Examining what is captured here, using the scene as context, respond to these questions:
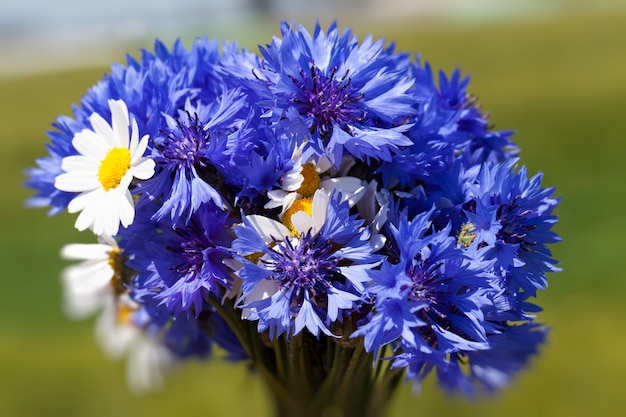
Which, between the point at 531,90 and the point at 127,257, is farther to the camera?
the point at 531,90

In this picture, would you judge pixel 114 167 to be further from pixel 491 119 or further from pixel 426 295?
pixel 491 119

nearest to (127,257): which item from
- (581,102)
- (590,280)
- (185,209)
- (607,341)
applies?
(185,209)

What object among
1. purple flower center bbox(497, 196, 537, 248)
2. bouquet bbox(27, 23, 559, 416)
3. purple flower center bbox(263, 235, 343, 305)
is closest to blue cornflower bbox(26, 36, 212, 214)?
bouquet bbox(27, 23, 559, 416)

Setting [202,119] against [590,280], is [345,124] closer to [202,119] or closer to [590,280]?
[202,119]

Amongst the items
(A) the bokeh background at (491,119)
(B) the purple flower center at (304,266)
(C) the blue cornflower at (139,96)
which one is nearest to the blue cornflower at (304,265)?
(B) the purple flower center at (304,266)

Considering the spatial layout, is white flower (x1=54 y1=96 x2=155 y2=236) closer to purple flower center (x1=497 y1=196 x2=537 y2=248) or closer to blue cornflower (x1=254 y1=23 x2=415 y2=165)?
blue cornflower (x1=254 y1=23 x2=415 y2=165)

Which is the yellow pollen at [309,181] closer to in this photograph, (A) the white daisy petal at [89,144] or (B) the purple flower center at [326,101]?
(B) the purple flower center at [326,101]

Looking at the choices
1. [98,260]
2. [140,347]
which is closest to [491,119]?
[140,347]
